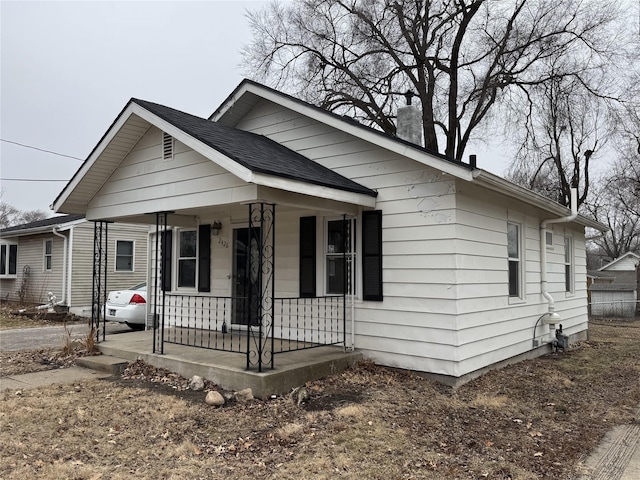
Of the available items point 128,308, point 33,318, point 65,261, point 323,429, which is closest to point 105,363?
point 323,429

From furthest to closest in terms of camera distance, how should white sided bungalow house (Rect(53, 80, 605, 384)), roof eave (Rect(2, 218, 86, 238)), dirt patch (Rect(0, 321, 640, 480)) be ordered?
roof eave (Rect(2, 218, 86, 238)) < white sided bungalow house (Rect(53, 80, 605, 384)) < dirt patch (Rect(0, 321, 640, 480))

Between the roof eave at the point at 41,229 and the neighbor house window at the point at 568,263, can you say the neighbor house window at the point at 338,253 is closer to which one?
the neighbor house window at the point at 568,263

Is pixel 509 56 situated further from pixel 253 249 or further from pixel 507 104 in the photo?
pixel 253 249

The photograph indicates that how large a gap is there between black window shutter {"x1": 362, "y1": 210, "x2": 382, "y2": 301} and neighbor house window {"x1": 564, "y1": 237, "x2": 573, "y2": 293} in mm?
5966

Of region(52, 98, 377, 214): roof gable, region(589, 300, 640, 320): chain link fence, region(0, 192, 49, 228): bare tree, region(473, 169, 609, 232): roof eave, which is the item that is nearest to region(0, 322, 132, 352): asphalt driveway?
region(52, 98, 377, 214): roof gable

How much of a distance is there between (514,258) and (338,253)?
306 cm

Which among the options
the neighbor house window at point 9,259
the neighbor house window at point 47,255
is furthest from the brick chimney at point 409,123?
the neighbor house window at point 9,259

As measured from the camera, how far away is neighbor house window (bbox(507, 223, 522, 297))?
811 centimetres

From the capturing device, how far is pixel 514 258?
26.9ft

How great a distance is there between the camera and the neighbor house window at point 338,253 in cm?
732

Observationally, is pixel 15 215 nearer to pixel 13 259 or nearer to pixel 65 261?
pixel 13 259

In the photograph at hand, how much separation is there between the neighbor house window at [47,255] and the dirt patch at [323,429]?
13473 mm

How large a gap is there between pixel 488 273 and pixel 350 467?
13.9 feet

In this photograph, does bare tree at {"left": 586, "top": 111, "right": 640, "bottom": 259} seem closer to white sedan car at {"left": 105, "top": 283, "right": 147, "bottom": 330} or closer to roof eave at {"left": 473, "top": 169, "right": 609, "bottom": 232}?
roof eave at {"left": 473, "top": 169, "right": 609, "bottom": 232}
